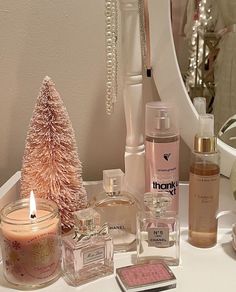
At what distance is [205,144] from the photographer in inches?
20.5

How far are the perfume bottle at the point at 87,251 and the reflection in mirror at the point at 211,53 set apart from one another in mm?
222

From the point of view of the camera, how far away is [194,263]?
0.51 metres

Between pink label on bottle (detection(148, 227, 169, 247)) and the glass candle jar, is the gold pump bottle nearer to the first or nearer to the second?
pink label on bottle (detection(148, 227, 169, 247))

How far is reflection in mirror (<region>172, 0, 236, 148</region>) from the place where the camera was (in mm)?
562

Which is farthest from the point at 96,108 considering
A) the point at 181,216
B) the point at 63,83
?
the point at 181,216

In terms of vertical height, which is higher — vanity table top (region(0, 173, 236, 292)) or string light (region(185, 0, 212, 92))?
string light (region(185, 0, 212, 92))

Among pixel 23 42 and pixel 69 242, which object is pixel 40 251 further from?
pixel 23 42

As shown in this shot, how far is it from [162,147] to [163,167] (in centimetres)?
3

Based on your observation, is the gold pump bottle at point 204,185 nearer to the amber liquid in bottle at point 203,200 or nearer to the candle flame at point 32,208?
the amber liquid in bottle at point 203,200

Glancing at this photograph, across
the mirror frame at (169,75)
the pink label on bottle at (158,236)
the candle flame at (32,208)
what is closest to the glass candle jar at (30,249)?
the candle flame at (32,208)

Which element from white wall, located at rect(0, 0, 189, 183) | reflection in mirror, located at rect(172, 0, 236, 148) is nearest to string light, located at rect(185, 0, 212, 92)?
reflection in mirror, located at rect(172, 0, 236, 148)

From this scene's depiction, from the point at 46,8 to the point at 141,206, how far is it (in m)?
0.30

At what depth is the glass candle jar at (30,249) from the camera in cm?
45

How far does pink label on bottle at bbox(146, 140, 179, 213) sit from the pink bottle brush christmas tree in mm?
96
